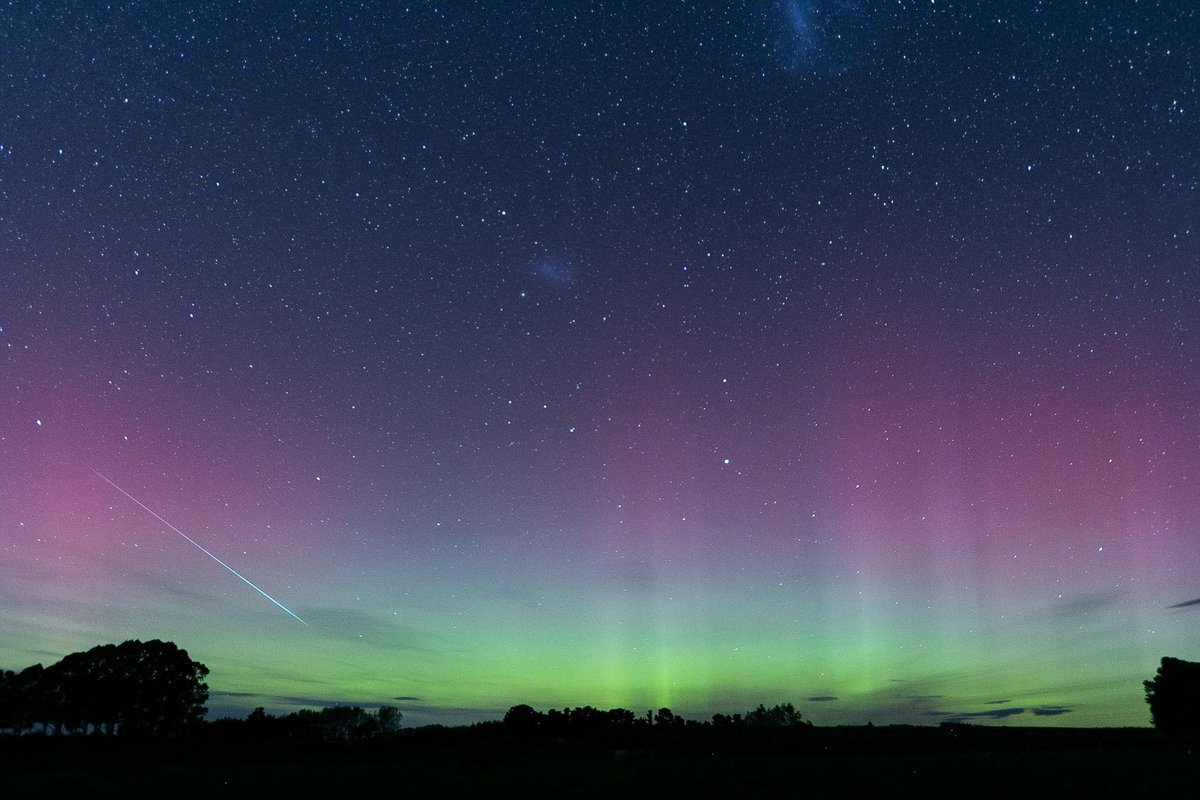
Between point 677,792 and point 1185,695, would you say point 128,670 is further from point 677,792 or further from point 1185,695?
point 1185,695

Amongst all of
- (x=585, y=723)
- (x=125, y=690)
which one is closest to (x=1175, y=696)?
(x=585, y=723)

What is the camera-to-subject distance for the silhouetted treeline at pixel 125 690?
10419 centimetres

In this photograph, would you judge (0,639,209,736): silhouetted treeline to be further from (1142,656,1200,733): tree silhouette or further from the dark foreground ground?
(1142,656,1200,733): tree silhouette

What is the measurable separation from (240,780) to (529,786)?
1922 centimetres

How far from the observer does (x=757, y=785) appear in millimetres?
39938

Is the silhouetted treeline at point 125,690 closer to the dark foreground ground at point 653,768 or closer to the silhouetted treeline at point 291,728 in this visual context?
the silhouetted treeline at point 291,728

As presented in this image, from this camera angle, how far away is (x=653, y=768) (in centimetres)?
5028

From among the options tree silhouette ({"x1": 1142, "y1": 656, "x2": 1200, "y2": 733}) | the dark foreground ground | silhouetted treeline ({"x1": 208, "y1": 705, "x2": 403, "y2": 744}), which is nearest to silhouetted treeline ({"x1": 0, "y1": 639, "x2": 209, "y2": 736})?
silhouetted treeline ({"x1": 208, "y1": 705, "x2": 403, "y2": 744})

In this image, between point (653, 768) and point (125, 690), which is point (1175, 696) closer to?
point (653, 768)

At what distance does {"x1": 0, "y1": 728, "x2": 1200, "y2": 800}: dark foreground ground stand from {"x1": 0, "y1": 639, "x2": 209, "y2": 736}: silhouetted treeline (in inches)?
1099

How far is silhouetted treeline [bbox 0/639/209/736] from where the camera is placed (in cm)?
10419

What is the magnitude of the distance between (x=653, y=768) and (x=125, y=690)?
3464 inches

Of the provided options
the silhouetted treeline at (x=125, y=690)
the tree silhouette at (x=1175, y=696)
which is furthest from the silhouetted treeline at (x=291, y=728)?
the tree silhouette at (x=1175, y=696)

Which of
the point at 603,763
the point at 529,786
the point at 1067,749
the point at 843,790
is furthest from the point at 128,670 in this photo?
the point at 1067,749
